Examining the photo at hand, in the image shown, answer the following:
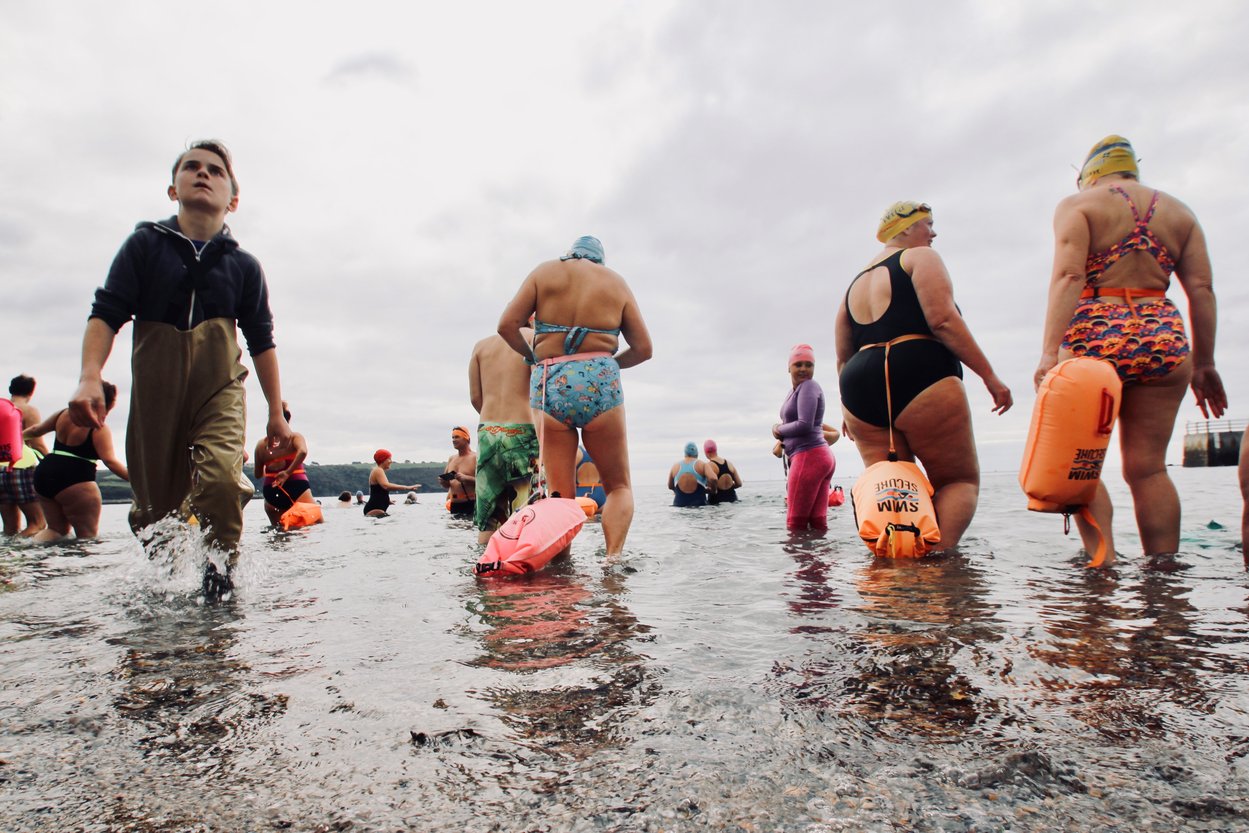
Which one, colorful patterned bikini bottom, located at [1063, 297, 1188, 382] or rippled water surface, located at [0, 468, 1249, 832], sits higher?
colorful patterned bikini bottom, located at [1063, 297, 1188, 382]

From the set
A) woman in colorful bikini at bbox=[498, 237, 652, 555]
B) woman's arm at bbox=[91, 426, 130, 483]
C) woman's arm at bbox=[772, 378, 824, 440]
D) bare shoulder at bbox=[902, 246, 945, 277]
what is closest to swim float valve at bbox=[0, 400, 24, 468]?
woman's arm at bbox=[91, 426, 130, 483]

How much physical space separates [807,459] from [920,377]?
2876 millimetres

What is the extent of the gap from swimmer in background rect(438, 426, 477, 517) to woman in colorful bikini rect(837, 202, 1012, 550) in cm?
840

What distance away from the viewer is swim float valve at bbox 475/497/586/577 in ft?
11.5

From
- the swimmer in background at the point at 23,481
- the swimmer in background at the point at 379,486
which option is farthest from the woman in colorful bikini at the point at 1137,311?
the swimmer in background at the point at 379,486

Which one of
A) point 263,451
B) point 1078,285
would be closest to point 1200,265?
point 1078,285

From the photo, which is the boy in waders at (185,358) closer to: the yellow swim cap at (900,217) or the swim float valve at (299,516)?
the yellow swim cap at (900,217)

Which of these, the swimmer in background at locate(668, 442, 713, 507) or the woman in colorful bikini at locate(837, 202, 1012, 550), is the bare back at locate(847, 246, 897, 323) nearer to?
the woman in colorful bikini at locate(837, 202, 1012, 550)

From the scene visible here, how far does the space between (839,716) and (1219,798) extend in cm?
55

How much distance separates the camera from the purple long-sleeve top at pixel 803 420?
669 centimetres

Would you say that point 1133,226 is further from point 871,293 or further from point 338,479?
point 338,479

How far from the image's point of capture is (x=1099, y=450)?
326 cm

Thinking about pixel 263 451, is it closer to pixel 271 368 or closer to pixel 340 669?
pixel 271 368

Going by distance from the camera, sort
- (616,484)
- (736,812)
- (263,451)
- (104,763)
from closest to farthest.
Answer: (736,812)
(104,763)
(616,484)
(263,451)
